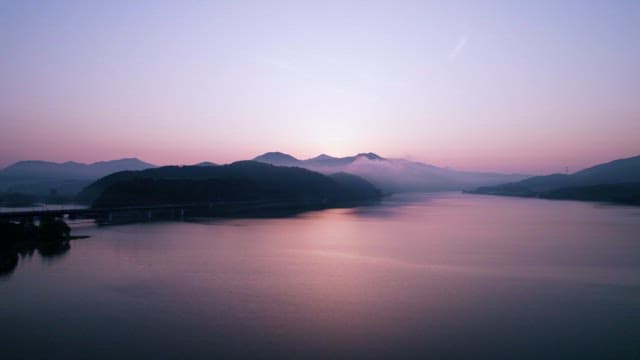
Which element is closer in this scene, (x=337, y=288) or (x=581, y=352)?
(x=581, y=352)

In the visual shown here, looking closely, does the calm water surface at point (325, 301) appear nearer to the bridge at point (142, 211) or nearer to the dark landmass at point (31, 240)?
the dark landmass at point (31, 240)

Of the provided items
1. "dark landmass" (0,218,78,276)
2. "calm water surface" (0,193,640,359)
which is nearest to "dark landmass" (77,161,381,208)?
"dark landmass" (0,218,78,276)

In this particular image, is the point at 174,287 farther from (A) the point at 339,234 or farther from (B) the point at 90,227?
(B) the point at 90,227

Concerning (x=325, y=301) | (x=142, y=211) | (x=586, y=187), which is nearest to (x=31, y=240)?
(x=325, y=301)

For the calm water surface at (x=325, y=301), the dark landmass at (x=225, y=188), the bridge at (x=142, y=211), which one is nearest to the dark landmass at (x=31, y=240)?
the calm water surface at (x=325, y=301)

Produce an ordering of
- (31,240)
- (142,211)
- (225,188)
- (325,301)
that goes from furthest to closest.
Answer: (225,188), (142,211), (31,240), (325,301)

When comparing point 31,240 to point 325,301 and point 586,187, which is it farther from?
point 586,187

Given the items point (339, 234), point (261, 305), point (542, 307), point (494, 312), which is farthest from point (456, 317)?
point (339, 234)
